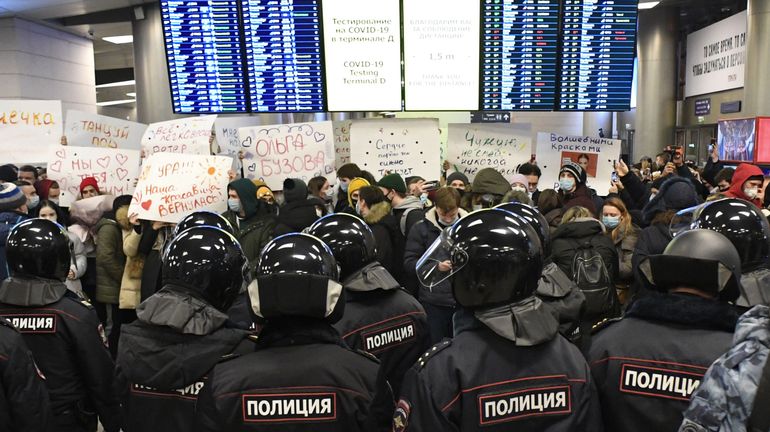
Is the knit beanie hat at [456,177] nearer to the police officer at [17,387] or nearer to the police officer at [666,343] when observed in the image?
the police officer at [666,343]

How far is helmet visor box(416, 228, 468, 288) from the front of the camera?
2.03 meters

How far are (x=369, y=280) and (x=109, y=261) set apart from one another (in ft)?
10.7

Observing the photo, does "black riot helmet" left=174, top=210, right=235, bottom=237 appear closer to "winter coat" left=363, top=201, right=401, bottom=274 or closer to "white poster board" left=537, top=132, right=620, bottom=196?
"winter coat" left=363, top=201, right=401, bottom=274

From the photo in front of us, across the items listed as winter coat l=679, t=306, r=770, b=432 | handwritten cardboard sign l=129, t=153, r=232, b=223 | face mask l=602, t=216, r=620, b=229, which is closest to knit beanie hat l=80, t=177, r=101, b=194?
handwritten cardboard sign l=129, t=153, r=232, b=223

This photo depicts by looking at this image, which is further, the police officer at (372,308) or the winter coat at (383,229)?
the winter coat at (383,229)

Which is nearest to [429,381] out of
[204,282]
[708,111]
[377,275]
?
[204,282]

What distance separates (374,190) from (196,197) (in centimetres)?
150

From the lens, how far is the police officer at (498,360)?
185 cm

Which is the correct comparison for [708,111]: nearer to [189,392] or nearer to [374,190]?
[374,190]

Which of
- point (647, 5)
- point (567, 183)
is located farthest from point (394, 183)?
point (647, 5)

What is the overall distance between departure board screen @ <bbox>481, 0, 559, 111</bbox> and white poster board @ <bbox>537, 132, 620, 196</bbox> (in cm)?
37

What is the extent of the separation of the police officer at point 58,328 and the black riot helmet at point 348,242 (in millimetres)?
1210

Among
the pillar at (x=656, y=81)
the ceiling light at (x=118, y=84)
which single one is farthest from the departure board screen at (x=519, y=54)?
the ceiling light at (x=118, y=84)

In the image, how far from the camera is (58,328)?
3.11m
